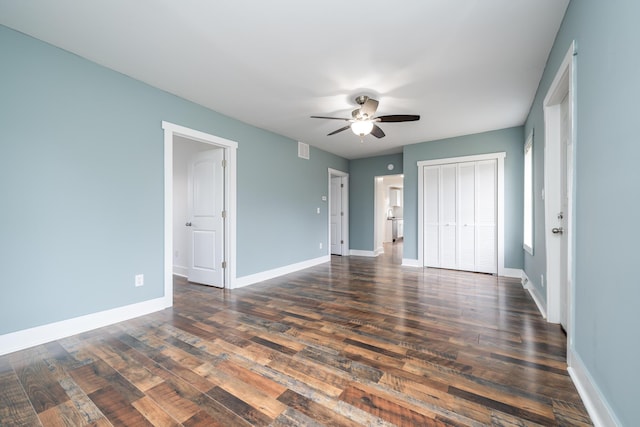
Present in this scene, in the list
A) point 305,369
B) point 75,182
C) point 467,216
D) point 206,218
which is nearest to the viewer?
point 305,369

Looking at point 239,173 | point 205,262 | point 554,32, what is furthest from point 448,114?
point 205,262

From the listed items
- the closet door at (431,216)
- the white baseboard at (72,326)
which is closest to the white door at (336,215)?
the closet door at (431,216)

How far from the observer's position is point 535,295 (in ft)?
10.8

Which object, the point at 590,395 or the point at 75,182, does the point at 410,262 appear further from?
the point at 75,182

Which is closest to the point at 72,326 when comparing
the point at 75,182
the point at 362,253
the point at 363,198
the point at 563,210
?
the point at 75,182

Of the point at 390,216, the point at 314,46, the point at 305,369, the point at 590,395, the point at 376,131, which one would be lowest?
the point at 305,369

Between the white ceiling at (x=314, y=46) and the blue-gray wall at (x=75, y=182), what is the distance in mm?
237

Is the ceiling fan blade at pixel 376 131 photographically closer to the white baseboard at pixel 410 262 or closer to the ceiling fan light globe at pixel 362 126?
the ceiling fan light globe at pixel 362 126

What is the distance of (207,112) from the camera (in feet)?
12.1

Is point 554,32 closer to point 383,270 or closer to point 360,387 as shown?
point 360,387

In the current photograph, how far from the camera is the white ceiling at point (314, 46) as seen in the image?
1926 millimetres

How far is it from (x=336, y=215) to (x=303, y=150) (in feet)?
7.50

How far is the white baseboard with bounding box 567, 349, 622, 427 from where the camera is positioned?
1248 millimetres

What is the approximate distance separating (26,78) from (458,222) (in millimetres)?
5897
